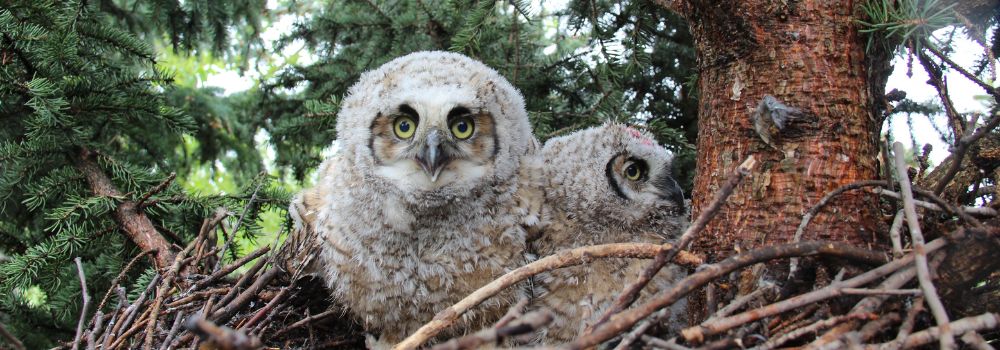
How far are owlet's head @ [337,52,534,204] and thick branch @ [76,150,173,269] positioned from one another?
990 millimetres

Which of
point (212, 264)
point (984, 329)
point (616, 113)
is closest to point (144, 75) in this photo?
point (212, 264)

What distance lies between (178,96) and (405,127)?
252 cm

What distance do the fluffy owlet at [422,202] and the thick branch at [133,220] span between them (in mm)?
820

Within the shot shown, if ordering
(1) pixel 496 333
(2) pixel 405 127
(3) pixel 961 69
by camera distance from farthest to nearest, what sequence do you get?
(2) pixel 405 127 < (3) pixel 961 69 < (1) pixel 496 333

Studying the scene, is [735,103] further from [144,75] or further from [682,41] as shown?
[144,75]

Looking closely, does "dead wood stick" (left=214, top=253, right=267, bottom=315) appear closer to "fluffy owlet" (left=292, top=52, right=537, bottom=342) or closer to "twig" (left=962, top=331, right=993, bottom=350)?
"fluffy owlet" (left=292, top=52, right=537, bottom=342)

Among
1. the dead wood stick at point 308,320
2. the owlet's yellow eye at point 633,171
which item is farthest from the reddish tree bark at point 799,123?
the dead wood stick at point 308,320

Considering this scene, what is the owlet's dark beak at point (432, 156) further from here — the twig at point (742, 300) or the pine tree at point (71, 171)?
the pine tree at point (71, 171)

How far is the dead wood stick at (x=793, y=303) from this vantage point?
1.70m

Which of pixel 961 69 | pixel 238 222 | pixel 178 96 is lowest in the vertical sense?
pixel 238 222

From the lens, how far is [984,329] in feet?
5.22

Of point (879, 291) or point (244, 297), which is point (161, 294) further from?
point (879, 291)

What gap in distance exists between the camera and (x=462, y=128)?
2.48 meters

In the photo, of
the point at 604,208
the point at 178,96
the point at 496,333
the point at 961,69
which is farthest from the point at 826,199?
the point at 178,96
